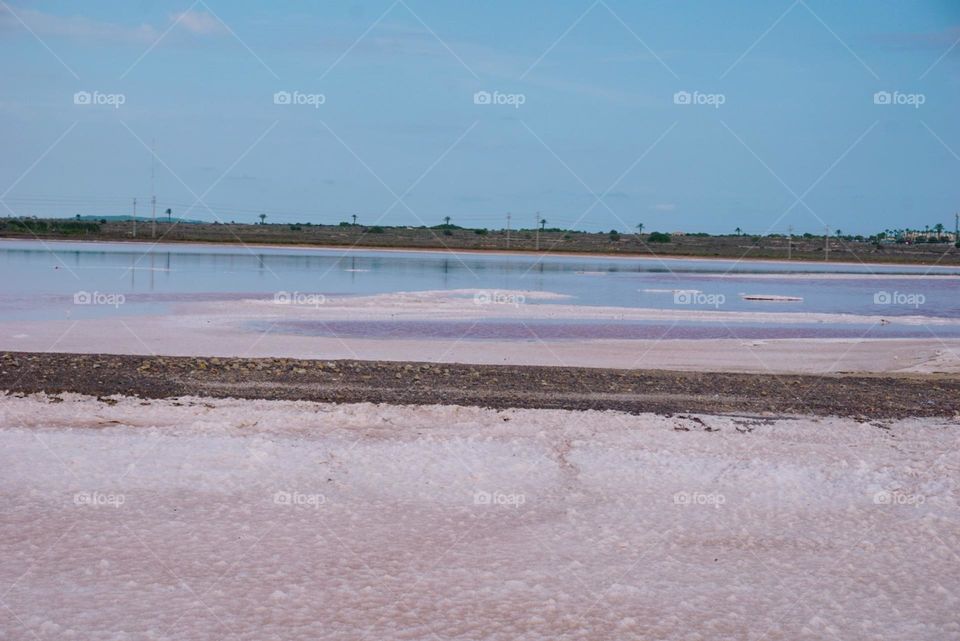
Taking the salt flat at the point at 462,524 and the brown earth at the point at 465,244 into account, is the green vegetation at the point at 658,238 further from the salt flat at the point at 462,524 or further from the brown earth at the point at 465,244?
the salt flat at the point at 462,524

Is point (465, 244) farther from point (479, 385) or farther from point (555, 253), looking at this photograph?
point (479, 385)

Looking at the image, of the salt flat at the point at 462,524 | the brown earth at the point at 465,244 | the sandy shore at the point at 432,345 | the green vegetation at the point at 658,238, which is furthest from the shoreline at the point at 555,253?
the salt flat at the point at 462,524

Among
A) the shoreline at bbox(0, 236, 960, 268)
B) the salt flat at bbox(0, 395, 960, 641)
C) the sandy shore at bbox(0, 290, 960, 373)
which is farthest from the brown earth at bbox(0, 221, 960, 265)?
the salt flat at bbox(0, 395, 960, 641)

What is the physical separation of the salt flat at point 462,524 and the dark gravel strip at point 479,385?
0.83 metres

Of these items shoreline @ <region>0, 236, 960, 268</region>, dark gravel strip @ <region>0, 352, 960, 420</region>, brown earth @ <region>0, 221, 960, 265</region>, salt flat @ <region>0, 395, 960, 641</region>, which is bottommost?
salt flat @ <region>0, 395, 960, 641</region>

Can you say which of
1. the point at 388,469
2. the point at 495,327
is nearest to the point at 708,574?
the point at 388,469

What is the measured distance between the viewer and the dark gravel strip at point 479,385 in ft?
40.4

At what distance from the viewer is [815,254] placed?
108 m

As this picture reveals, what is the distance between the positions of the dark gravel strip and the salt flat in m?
0.83

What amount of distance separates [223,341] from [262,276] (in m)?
22.8

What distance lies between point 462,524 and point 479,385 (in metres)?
5.67

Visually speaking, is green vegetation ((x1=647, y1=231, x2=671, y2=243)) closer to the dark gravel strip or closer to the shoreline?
the shoreline

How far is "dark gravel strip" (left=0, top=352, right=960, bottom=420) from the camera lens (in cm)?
1232

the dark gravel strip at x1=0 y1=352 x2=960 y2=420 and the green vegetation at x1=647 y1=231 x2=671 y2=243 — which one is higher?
the green vegetation at x1=647 y1=231 x2=671 y2=243
